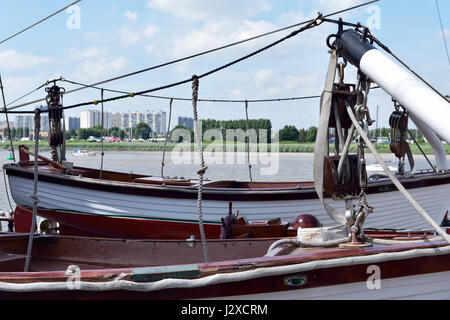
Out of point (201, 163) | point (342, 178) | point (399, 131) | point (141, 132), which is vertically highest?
point (141, 132)

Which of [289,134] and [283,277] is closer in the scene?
[283,277]

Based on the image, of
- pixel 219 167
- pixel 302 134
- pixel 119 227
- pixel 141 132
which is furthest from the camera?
pixel 141 132

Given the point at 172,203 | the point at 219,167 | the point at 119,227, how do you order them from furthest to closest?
the point at 219,167 → the point at 119,227 → the point at 172,203

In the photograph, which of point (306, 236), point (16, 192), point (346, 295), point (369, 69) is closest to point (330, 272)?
point (346, 295)

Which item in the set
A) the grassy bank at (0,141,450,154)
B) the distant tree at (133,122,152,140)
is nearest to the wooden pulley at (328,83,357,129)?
the grassy bank at (0,141,450,154)

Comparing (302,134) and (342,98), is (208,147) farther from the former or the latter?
(342,98)

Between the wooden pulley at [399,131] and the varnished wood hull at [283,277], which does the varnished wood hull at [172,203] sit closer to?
the wooden pulley at [399,131]

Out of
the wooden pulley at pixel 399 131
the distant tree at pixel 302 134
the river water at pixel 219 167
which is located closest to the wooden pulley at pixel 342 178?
the wooden pulley at pixel 399 131

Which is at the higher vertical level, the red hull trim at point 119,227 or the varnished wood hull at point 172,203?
the varnished wood hull at point 172,203

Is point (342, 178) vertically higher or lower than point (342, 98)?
lower

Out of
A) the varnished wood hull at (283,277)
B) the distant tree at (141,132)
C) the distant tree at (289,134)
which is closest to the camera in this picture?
the varnished wood hull at (283,277)

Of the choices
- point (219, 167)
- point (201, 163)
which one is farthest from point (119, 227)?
point (219, 167)
